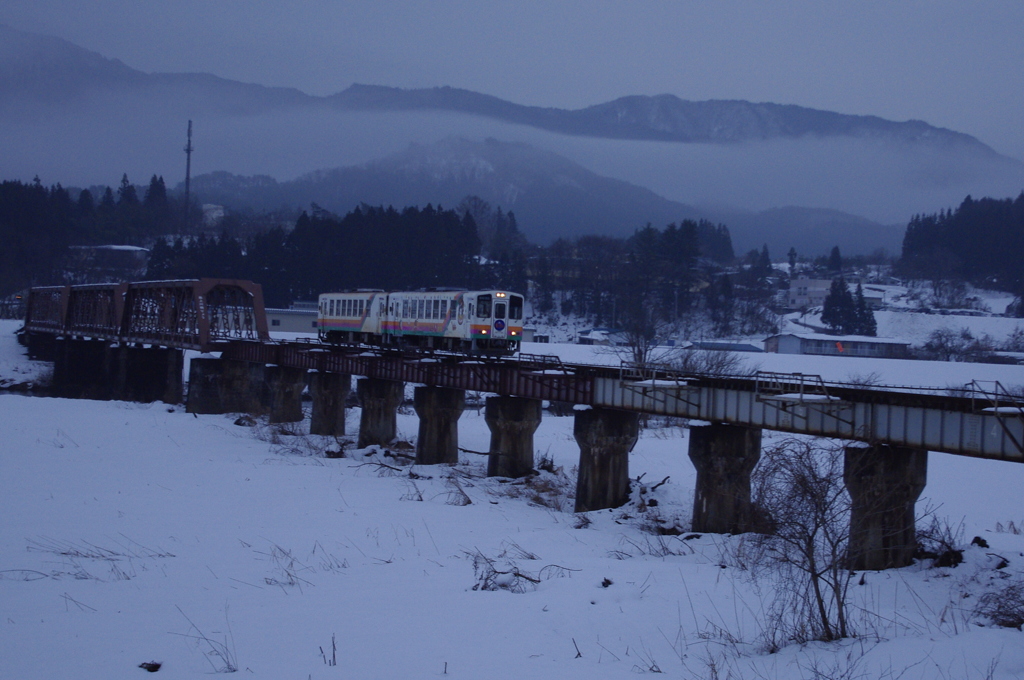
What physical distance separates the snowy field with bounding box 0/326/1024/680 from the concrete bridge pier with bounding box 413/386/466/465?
217 inches

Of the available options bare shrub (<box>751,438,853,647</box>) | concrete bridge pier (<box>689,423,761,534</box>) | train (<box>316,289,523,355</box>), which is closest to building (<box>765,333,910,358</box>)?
train (<box>316,289,523,355</box>)

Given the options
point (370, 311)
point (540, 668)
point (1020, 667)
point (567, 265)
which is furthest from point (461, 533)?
point (567, 265)

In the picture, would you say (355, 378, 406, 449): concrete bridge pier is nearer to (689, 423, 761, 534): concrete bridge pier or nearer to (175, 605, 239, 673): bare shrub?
(689, 423, 761, 534): concrete bridge pier

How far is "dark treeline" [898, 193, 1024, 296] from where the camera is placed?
133 meters

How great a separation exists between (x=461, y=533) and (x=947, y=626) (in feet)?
37.3

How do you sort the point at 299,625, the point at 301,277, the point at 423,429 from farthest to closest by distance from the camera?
the point at 301,277
the point at 423,429
the point at 299,625

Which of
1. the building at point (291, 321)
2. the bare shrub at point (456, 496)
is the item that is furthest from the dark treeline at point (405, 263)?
the bare shrub at point (456, 496)

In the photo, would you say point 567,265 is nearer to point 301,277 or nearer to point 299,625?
point 301,277

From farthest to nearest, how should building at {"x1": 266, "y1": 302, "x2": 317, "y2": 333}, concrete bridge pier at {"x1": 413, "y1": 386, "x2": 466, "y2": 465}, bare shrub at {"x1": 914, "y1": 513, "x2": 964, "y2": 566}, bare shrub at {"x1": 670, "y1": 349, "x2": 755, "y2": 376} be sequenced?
1. building at {"x1": 266, "y1": 302, "x2": 317, "y2": 333}
2. bare shrub at {"x1": 670, "y1": 349, "x2": 755, "y2": 376}
3. concrete bridge pier at {"x1": 413, "y1": 386, "x2": 466, "y2": 465}
4. bare shrub at {"x1": 914, "y1": 513, "x2": 964, "y2": 566}

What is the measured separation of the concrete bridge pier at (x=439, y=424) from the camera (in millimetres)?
35281

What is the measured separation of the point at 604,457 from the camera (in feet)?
89.4

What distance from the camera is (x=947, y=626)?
1299 centimetres

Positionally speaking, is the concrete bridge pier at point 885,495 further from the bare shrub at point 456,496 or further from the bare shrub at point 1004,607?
the bare shrub at point 456,496

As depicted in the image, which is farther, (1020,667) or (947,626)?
(947,626)
